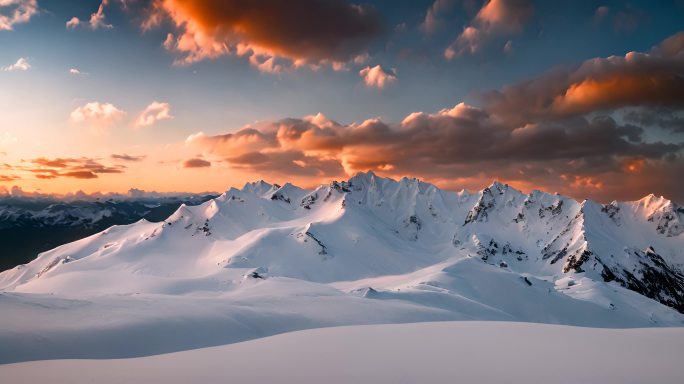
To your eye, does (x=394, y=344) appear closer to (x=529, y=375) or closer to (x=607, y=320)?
(x=529, y=375)

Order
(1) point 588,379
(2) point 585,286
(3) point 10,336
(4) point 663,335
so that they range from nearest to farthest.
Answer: (1) point 588,379
(4) point 663,335
(3) point 10,336
(2) point 585,286

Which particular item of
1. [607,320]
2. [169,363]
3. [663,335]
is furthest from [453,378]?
[607,320]

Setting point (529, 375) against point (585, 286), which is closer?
point (529, 375)

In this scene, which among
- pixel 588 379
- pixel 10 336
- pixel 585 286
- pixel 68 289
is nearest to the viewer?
pixel 588 379

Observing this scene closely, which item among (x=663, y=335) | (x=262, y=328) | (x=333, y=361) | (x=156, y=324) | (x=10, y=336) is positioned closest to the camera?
(x=333, y=361)

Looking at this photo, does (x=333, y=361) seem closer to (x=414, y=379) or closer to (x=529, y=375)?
(x=414, y=379)

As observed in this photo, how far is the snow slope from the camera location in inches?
400

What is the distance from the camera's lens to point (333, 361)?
38.5ft

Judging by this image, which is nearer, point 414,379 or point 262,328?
point 414,379

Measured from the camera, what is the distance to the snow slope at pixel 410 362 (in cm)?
1016

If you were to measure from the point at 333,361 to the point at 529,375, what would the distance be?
17.9 ft

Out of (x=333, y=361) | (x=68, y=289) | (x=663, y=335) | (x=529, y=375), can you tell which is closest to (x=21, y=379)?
(x=333, y=361)

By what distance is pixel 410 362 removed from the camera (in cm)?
1145

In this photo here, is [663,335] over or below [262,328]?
over
